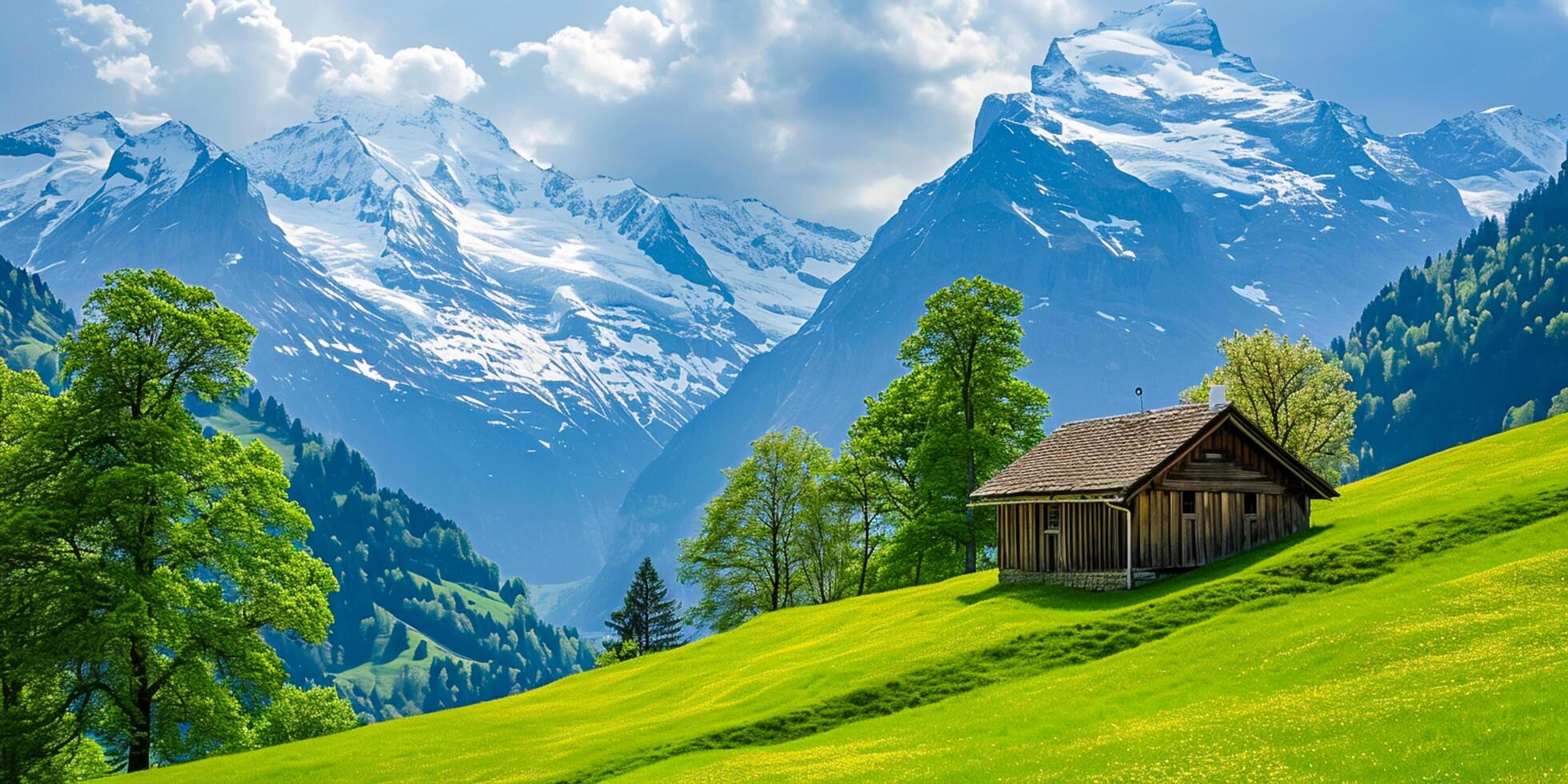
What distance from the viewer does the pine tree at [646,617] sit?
125 metres

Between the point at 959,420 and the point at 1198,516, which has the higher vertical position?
the point at 959,420

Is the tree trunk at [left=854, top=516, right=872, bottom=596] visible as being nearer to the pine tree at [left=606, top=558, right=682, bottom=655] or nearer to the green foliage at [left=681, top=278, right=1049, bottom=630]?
the green foliage at [left=681, top=278, right=1049, bottom=630]

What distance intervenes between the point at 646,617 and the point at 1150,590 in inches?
3299

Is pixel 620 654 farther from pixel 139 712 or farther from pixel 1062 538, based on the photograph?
pixel 139 712

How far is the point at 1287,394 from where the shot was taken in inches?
3863

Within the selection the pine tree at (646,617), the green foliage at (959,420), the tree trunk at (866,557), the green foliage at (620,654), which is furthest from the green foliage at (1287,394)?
the pine tree at (646,617)

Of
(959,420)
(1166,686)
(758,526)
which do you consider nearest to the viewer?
(1166,686)

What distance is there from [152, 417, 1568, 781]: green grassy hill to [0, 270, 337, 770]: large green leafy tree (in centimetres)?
372

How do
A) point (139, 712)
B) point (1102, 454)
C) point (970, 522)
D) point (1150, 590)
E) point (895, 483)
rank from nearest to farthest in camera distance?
point (139, 712), point (1150, 590), point (1102, 454), point (970, 522), point (895, 483)

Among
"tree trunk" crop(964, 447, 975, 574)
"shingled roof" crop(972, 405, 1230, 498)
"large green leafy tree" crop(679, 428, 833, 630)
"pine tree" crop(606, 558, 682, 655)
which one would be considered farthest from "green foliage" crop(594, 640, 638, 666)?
"shingled roof" crop(972, 405, 1230, 498)

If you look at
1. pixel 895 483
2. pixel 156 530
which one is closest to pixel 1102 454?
pixel 895 483

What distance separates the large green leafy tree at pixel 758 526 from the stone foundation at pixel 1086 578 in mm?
34218

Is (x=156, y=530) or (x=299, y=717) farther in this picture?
(x=299, y=717)

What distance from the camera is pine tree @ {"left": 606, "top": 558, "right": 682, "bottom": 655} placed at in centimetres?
12544
